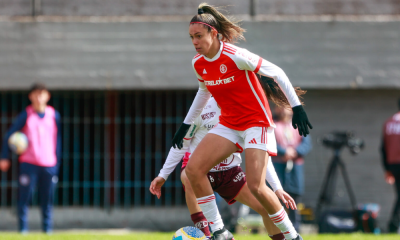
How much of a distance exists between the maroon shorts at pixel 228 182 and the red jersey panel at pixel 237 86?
0.75 metres

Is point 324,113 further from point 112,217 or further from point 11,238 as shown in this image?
point 11,238

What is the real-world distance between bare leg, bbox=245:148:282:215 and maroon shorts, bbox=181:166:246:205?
28.8 inches

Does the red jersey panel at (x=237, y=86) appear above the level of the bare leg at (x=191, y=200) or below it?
above

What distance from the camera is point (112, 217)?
978cm

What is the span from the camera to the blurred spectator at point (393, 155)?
8422 mm

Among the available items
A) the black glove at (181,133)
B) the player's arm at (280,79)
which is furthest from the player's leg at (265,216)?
the player's arm at (280,79)

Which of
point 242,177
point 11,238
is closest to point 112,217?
point 11,238

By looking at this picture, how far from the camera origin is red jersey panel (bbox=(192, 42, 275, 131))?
4.39m

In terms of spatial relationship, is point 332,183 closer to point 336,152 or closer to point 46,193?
point 336,152

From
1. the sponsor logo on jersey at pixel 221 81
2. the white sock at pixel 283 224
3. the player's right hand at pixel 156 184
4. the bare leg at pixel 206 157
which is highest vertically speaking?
the sponsor logo on jersey at pixel 221 81

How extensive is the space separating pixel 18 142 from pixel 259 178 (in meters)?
4.84

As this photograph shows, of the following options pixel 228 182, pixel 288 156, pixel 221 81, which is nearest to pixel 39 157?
pixel 228 182

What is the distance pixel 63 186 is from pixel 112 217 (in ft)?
3.87

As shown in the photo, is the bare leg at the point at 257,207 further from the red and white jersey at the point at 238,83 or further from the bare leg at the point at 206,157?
the red and white jersey at the point at 238,83
